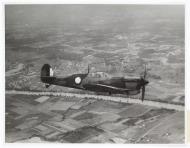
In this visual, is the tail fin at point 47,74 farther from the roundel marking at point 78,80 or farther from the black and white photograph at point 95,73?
the roundel marking at point 78,80

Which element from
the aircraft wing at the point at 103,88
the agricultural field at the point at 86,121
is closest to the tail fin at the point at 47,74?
the agricultural field at the point at 86,121

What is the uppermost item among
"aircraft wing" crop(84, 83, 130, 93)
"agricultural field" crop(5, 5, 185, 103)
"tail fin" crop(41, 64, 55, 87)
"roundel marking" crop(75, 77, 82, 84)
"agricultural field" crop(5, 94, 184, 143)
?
"agricultural field" crop(5, 5, 185, 103)

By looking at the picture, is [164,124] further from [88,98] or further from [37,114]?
[37,114]

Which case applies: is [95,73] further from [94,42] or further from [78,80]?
[94,42]

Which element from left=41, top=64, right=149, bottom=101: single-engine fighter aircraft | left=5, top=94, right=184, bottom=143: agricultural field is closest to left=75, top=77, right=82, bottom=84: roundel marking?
left=41, top=64, right=149, bottom=101: single-engine fighter aircraft

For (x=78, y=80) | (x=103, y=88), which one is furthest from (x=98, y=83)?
(x=78, y=80)

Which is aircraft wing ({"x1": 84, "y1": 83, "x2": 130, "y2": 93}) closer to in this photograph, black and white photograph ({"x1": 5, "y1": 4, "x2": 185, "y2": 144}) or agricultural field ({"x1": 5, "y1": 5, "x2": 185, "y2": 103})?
black and white photograph ({"x1": 5, "y1": 4, "x2": 185, "y2": 144})
